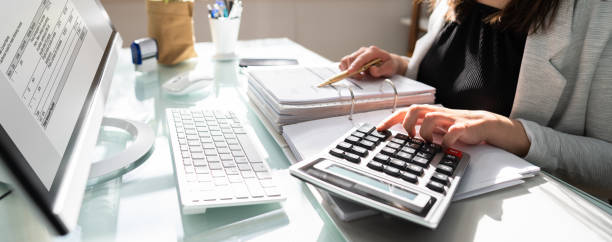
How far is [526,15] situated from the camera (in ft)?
2.43

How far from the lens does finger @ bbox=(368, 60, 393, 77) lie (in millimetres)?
825

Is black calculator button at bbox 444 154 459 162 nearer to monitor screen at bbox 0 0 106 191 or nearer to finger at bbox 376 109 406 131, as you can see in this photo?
finger at bbox 376 109 406 131

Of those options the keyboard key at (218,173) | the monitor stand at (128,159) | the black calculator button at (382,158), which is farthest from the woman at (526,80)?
the monitor stand at (128,159)

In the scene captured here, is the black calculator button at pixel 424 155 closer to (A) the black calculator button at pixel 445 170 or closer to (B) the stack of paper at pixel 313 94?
(A) the black calculator button at pixel 445 170

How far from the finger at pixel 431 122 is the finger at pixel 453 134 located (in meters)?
0.02

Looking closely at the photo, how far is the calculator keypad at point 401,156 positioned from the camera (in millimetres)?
440

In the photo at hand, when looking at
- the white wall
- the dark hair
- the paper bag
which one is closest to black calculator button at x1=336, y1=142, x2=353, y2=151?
the dark hair

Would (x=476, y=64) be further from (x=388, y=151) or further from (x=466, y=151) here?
(x=388, y=151)

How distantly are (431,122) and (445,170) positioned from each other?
0.40 ft

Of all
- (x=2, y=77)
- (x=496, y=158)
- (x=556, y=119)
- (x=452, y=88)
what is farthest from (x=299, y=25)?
(x=2, y=77)

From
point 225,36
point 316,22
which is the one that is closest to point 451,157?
point 225,36

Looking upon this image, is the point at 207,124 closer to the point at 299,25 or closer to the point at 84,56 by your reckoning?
the point at 84,56

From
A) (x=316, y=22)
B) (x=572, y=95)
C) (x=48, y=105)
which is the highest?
(x=48, y=105)

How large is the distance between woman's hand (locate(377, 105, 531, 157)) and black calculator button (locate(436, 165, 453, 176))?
9 centimetres
